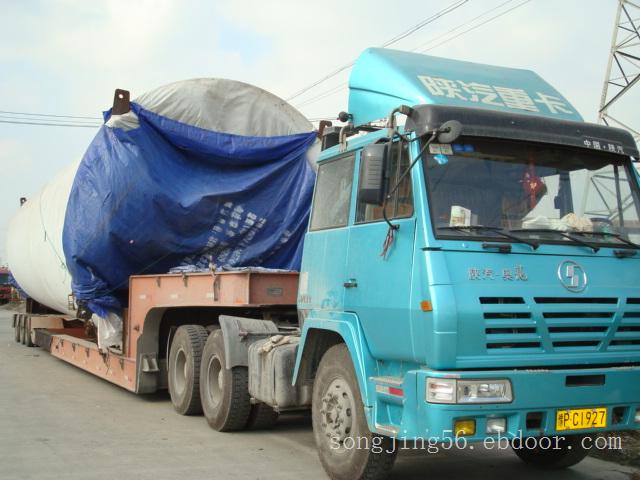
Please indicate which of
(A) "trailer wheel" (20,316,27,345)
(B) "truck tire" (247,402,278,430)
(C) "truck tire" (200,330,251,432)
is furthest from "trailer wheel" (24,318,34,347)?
(B) "truck tire" (247,402,278,430)

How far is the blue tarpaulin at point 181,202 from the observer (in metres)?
9.23

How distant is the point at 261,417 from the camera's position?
7840 mm

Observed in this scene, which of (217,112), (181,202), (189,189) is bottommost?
(181,202)

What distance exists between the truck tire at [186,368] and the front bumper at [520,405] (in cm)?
377

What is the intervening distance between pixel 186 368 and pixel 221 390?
0.92m

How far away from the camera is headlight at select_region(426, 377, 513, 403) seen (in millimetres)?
4477

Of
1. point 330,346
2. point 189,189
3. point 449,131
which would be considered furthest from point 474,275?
point 189,189

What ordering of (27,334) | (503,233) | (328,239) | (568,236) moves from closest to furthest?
(503,233), (568,236), (328,239), (27,334)

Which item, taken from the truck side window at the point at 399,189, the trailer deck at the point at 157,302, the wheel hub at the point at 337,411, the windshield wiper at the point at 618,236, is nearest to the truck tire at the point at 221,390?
the trailer deck at the point at 157,302

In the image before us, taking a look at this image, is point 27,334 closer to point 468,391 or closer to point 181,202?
point 181,202

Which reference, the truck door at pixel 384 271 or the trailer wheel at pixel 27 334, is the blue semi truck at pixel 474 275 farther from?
the trailer wheel at pixel 27 334

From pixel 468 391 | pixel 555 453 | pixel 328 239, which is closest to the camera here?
pixel 468 391

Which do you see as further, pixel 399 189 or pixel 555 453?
pixel 555 453

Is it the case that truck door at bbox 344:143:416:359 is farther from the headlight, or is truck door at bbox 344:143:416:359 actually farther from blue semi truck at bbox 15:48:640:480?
the headlight
